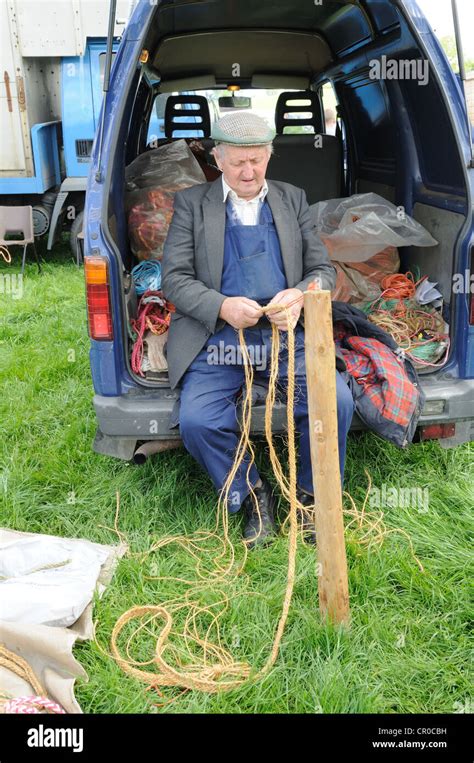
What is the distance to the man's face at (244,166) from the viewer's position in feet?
10.2

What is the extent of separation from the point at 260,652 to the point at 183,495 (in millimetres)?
1109

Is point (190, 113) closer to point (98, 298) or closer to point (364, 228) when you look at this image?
point (364, 228)

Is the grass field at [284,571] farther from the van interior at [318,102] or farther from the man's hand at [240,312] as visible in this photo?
the man's hand at [240,312]

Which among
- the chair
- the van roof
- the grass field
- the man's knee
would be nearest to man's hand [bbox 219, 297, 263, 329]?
the man's knee

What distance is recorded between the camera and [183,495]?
134 inches

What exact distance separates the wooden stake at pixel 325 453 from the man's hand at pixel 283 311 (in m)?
0.54

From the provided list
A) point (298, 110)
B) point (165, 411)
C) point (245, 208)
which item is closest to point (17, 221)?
point (298, 110)

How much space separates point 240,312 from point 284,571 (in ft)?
3.36

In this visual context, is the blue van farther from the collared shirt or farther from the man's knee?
the collared shirt

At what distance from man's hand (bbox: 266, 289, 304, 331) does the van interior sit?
63 cm

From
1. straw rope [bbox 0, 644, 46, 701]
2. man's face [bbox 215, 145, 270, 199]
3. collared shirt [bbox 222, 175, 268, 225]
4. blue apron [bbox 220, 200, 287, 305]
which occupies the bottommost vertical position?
straw rope [bbox 0, 644, 46, 701]

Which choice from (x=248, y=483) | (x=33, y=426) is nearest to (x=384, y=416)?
(x=248, y=483)

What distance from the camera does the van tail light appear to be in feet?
9.73

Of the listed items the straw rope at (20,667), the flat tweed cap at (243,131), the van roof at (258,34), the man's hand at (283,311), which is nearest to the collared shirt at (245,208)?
the flat tweed cap at (243,131)
